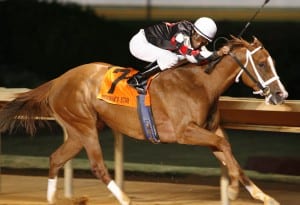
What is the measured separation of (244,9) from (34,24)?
3260mm

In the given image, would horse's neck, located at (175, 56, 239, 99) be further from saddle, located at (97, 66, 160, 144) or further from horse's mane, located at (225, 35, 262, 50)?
saddle, located at (97, 66, 160, 144)

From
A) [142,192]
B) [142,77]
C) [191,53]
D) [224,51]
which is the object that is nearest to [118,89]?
[142,77]

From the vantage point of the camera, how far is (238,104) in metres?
8.10

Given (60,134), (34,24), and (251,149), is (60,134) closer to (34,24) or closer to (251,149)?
(34,24)

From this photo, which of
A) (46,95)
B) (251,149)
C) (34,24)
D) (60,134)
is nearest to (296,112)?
(46,95)

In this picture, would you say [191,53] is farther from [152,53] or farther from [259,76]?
[259,76]

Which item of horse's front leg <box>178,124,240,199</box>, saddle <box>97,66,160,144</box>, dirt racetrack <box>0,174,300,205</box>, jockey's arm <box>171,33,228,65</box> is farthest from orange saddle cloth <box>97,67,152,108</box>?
dirt racetrack <box>0,174,300,205</box>

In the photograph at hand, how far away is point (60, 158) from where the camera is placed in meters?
8.17

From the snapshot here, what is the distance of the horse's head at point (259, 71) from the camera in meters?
7.36

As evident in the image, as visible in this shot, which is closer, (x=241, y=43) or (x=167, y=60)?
(x=241, y=43)

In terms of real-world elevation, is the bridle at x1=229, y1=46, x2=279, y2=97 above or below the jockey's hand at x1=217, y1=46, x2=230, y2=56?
below

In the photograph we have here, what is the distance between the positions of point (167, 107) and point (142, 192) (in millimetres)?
1560

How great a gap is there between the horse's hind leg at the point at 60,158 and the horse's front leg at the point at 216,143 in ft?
3.30

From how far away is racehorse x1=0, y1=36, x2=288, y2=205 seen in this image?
742 cm
